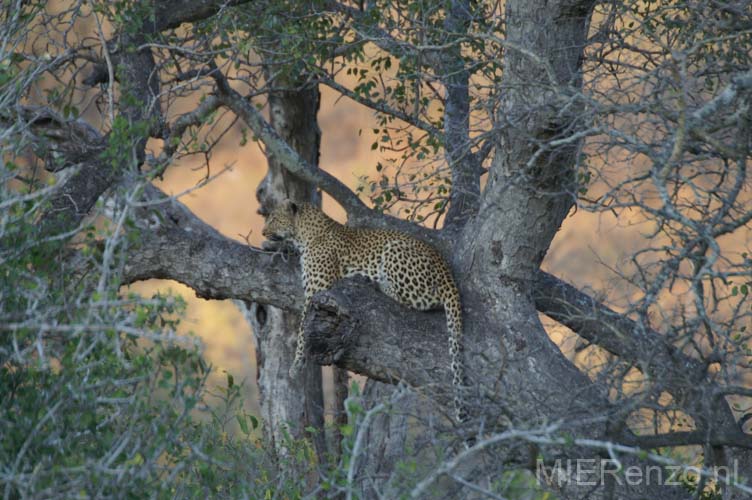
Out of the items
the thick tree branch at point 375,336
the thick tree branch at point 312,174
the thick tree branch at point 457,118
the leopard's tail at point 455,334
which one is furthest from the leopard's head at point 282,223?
the leopard's tail at point 455,334

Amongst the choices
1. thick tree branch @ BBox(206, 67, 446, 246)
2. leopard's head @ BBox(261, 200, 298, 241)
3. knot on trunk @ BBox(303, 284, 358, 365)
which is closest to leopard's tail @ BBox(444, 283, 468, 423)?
knot on trunk @ BBox(303, 284, 358, 365)

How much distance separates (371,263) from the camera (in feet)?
24.1

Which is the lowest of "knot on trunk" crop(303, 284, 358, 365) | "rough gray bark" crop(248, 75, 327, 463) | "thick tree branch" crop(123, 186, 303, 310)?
"knot on trunk" crop(303, 284, 358, 365)

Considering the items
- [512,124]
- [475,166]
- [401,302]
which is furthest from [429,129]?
[512,124]

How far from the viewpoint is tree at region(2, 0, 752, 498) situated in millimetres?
4617

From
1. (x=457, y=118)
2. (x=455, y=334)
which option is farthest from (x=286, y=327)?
(x=455, y=334)

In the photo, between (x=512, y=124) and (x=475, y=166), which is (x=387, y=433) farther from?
(x=512, y=124)

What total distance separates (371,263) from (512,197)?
4.50 feet

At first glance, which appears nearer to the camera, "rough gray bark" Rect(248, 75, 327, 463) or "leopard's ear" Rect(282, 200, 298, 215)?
"leopard's ear" Rect(282, 200, 298, 215)

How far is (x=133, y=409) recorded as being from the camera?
165 inches

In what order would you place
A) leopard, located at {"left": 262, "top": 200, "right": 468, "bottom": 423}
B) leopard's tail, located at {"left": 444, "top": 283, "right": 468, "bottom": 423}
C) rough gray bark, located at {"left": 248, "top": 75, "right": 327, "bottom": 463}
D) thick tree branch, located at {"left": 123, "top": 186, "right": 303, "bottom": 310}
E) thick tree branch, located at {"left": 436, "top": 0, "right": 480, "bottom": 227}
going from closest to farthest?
leopard's tail, located at {"left": 444, "top": 283, "right": 468, "bottom": 423} → leopard, located at {"left": 262, "top": 200, "right": 468, "bottom": 423} → thick tree branch, located at {"left": 123, "top": 186, "right": 303, "bottom": 310} → thick tree branch, located at {"left": 436, "top": 0, "right": 480, "bottom": 227} → rough gray bark, located at {"left": 248, "top": 75, "right": 327, "bottom": 463}

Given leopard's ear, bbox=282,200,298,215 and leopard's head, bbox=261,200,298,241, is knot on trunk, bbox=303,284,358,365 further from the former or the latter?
leopard's ear, bbox=282,200,298,215

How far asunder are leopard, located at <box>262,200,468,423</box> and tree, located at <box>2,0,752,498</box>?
0.11 metres

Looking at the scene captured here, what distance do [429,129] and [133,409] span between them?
4002 mm
